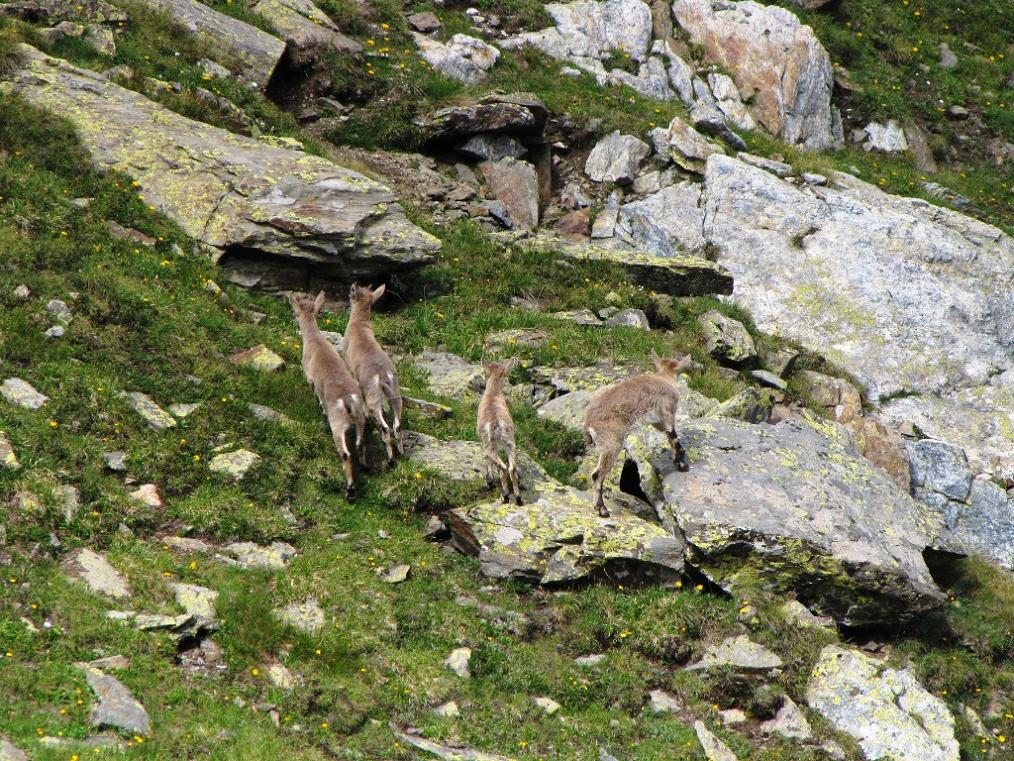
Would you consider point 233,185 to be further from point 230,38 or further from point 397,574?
point 397,574

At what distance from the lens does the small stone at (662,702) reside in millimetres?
12539

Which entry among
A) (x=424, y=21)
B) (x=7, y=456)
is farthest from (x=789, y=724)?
(x=424, y=21)

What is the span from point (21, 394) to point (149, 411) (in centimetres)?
174

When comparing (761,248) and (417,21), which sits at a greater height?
(417,21)

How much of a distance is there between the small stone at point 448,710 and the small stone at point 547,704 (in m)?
1.03

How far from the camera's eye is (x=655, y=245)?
27.2 m

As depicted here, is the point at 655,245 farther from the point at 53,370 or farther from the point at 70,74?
the point at 53,370

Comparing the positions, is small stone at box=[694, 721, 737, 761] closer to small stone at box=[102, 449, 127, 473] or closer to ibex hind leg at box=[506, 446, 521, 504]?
ibex hind leg at box=[506, 446, 521, 504]

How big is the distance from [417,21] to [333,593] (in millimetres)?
24359

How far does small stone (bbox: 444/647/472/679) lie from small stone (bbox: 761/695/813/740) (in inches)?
148

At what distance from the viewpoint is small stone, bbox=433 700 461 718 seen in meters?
11.6

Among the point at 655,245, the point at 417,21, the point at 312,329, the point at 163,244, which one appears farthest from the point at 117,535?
the point at 417,21

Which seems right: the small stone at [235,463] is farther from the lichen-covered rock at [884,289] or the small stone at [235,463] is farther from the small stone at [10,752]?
the lichen-covered rock at [884,289]

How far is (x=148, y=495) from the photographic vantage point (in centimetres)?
1377
